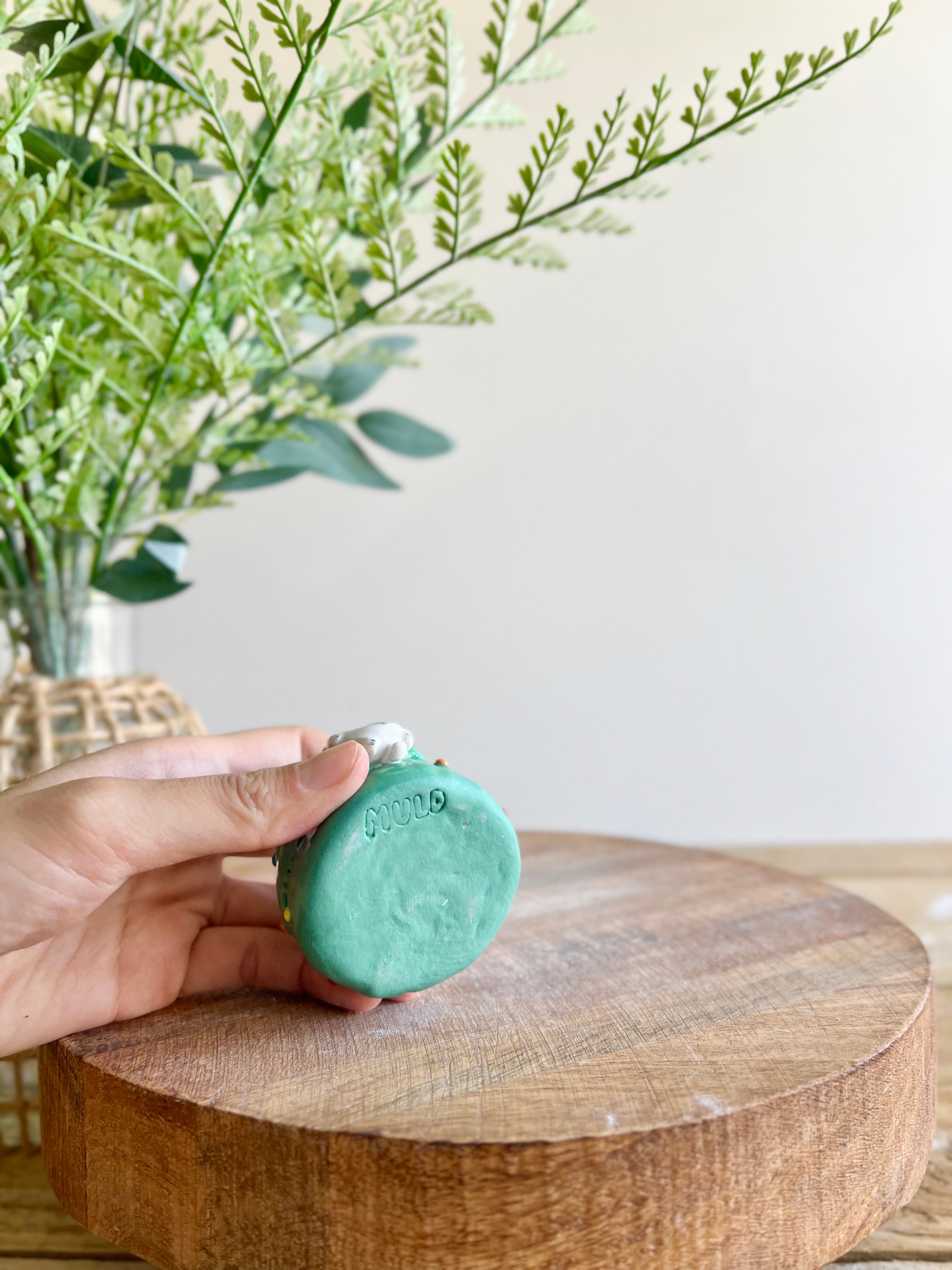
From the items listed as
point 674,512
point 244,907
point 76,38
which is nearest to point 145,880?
point 244,907

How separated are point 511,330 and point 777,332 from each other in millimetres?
361

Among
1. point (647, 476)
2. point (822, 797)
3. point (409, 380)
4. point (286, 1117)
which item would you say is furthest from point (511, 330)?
point (286, 1117)

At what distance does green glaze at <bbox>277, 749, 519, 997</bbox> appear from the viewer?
48 cm

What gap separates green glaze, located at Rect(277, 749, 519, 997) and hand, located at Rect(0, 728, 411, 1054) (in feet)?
0.06

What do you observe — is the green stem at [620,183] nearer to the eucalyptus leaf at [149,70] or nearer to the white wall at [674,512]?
the eucalyptus leaf at [149,70]

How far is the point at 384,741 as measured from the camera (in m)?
0.53

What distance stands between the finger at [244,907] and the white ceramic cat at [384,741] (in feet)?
0.44

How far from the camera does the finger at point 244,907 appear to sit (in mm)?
612

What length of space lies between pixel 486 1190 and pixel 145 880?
0.91ft

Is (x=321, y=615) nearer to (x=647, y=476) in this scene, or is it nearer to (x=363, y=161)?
(x=647, y=476)

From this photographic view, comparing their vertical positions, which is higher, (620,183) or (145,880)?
(620,183)

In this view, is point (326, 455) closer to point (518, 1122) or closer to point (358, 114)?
point (358, 114)

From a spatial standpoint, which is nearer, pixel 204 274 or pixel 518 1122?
pixel 518 1122

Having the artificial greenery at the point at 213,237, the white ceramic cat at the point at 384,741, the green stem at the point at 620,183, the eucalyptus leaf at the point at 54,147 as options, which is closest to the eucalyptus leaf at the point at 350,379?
the artificial greenery at the point at 213,237
